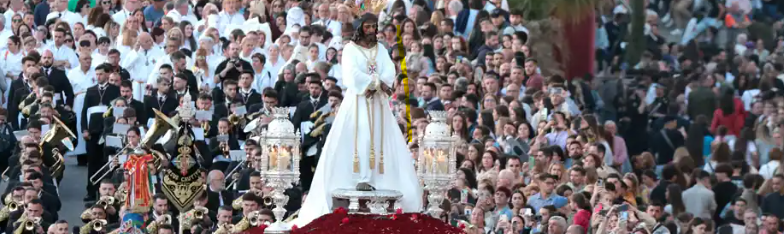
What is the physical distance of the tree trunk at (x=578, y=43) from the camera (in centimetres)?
1877

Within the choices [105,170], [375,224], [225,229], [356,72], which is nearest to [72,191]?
[105,170]

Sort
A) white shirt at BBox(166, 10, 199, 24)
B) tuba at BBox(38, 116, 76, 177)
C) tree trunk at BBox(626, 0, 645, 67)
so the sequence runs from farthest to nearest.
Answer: white shirt at BBox(166, 10, 199, 24) → tuba at BBox(38, 116, 76, 177) → tree trunk at BBox(626, 0, 645, 67)

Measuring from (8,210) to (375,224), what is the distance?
20.0 feet

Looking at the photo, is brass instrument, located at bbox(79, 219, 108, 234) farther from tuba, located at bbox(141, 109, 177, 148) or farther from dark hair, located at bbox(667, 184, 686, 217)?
dark hair, located at bbox(667, 184, 686, 217)

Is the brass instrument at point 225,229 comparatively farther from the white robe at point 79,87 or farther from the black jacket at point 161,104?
the white robe at point 79,87

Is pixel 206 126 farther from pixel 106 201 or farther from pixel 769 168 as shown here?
pixel 769 168

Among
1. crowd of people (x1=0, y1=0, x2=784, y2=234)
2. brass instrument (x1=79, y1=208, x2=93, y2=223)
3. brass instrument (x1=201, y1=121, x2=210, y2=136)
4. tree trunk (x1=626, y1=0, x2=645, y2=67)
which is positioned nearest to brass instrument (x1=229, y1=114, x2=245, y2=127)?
crowd of people (x1=0, y1=0, x2=784, y2=234)

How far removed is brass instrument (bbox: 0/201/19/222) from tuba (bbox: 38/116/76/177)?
2382 mm

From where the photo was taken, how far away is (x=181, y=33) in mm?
33438

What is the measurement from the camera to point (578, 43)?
19062 millimetres

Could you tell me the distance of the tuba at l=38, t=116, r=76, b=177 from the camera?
28625 millimetres

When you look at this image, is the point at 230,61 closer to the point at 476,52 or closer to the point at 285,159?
the point at 476,52

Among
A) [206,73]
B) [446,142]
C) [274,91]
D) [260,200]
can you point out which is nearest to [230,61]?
[206,73]

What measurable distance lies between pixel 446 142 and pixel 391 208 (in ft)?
3.17
